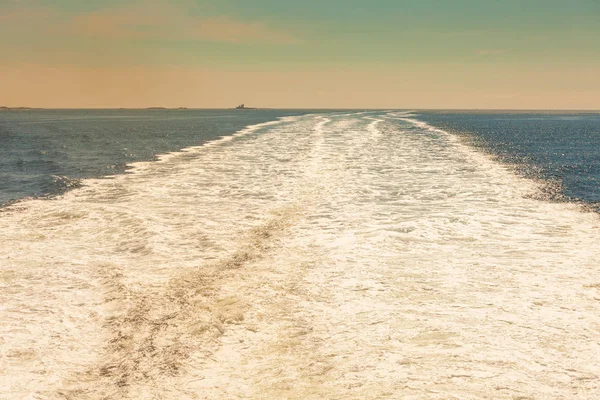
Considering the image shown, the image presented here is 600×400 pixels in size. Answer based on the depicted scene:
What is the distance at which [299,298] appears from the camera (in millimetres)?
9219

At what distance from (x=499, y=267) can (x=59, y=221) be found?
12.0m

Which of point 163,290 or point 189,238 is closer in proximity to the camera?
point 163,290

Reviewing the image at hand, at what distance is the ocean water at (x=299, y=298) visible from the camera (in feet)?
21.6

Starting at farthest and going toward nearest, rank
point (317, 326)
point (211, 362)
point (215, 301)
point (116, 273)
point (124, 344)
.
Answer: point (116, 273)
point (215, 301)
point (317, 326)
point (124, 344)
point (211, 362)

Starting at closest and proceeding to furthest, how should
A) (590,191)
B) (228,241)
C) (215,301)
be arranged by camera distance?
(215,301) < (228,241) < (590,191)

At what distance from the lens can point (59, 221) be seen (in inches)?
584

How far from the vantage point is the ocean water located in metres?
6.57

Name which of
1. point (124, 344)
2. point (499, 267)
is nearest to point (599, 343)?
point (499, 267)

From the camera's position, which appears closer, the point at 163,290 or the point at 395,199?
the point at 163,290

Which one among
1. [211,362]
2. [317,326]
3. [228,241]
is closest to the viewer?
[211,362]

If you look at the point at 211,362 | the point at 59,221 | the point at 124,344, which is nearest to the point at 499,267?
the point at 211,362

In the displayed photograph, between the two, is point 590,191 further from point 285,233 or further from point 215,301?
point 215,301

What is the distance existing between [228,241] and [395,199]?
7585 millimetres

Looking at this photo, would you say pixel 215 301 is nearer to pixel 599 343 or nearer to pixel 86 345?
pixel 86 345
